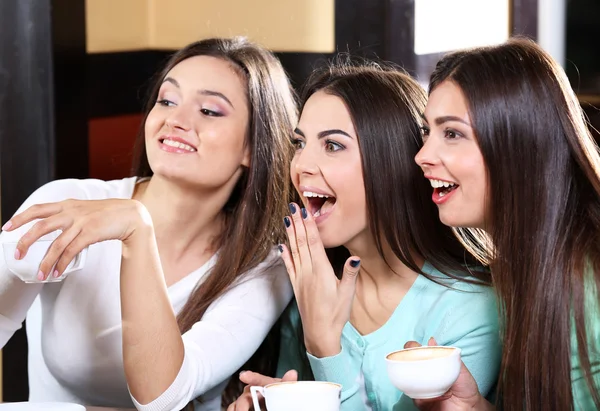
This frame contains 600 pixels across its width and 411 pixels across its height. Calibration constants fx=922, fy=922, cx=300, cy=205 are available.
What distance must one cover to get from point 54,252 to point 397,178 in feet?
2.55

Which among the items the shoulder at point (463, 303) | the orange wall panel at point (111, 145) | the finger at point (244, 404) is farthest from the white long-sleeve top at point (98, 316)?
the orange wall panel at point (111, 145)

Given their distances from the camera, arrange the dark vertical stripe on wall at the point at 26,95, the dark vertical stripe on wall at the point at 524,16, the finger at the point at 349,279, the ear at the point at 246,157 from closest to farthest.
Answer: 1. the finger at the point at 349,279
2. the ear at the point at 246,157
3. the dark vertical stripe on wall at the point at 26,95
4. the dark vertical stripe on wall at the point at 524,16

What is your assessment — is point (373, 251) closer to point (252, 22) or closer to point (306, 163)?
point (306, 163)

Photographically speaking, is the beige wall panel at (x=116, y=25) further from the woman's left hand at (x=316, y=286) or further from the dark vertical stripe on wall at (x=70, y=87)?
the woman's left hand at (x=316, y=286)

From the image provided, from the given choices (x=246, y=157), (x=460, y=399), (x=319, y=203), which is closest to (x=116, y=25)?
(x=246, y=157)

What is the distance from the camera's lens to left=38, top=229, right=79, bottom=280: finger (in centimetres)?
154

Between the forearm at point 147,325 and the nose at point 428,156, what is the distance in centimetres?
55

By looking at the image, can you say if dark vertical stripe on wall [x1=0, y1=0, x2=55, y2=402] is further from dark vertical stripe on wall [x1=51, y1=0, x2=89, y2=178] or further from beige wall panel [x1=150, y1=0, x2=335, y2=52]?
beige wall panel [x1=150, y1=0, x2=335, y2=52]

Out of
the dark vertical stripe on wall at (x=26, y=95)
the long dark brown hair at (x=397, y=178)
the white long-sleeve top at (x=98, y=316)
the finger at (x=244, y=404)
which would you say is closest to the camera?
the finger at (x=244, y=404)

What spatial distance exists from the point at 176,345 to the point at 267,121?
0.74 metres

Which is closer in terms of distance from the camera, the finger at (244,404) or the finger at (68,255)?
the finger at (68,255)

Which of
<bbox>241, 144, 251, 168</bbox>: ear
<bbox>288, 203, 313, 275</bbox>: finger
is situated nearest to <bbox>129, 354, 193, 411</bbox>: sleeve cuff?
<bbox>288, 203, 313, 275</bbox>: finger

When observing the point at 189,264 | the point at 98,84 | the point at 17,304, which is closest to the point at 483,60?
the point at 189,264

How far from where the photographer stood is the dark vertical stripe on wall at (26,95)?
3031 millimetres
